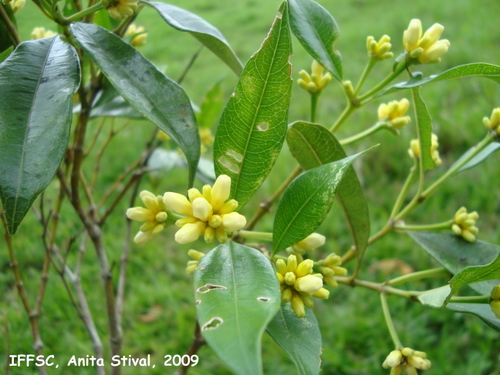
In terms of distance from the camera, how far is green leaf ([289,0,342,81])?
1.92 ft

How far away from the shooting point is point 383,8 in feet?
11.9

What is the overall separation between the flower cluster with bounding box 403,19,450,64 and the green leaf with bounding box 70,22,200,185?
0.92ft

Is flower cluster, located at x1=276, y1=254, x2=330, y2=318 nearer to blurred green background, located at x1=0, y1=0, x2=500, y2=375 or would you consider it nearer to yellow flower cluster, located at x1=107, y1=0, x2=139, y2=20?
yellow flower cluster, located at x1=107, y1=0, x2=139, y2=20

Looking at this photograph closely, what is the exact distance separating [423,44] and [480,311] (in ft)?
1.07

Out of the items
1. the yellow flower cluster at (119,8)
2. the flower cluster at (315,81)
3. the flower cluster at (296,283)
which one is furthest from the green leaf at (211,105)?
the flower cluster at (296,283)

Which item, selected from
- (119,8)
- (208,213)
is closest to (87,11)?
(119,8)

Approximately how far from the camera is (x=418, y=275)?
64 centimetres

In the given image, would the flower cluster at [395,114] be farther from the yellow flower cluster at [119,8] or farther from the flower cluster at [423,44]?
the yellow flower cluster at [119,8]

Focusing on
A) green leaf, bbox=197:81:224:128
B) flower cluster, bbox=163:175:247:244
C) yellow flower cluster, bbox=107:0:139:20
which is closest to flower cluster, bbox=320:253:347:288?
flower cluster, bbox=163:175:247:244

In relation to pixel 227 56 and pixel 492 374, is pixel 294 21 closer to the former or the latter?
pixel 227 56

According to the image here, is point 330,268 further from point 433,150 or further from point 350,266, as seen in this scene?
point 350,266

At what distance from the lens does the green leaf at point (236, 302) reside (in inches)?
12.7

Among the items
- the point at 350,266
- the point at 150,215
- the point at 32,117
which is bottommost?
the point at 350,266

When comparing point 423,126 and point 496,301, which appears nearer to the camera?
point 496,301
